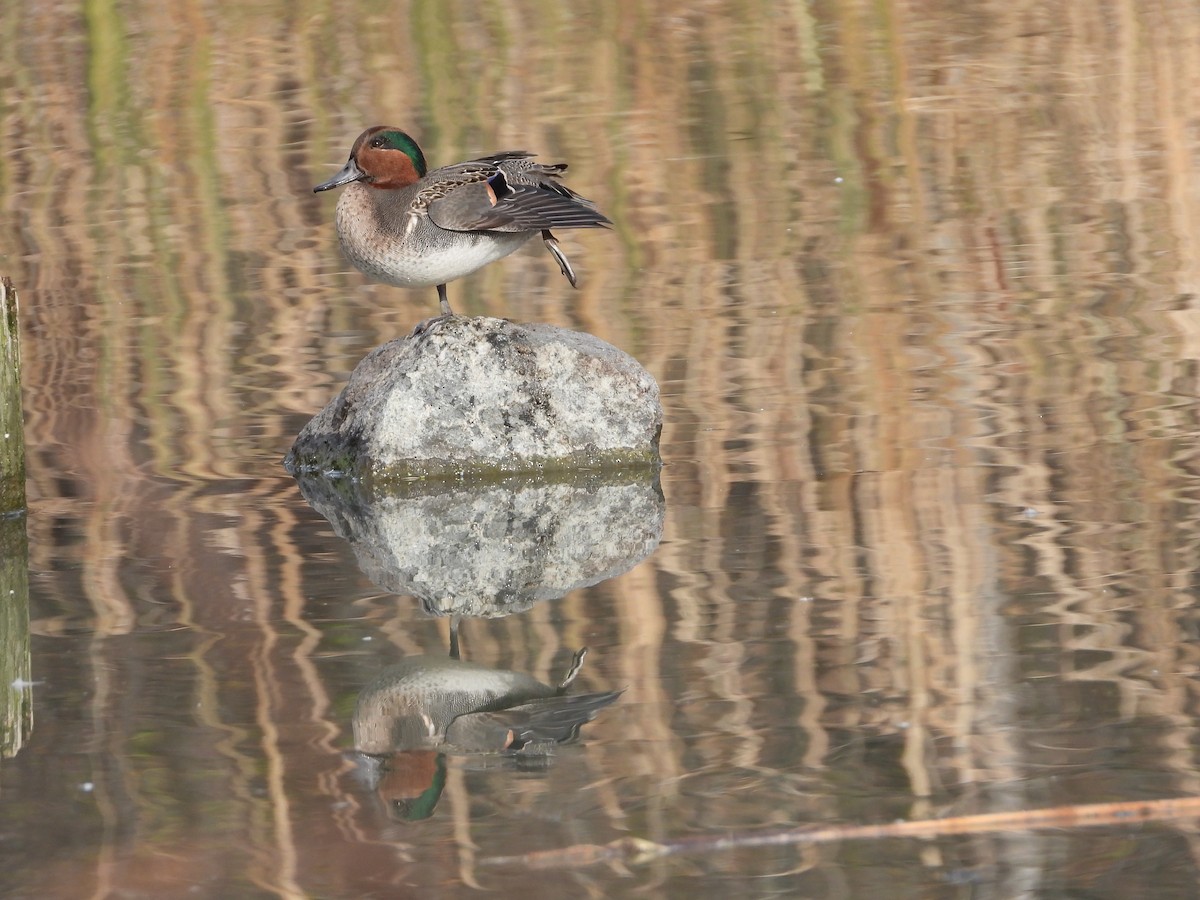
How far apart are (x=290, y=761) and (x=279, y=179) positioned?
9047 mm

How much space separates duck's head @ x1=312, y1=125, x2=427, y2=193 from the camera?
681cm

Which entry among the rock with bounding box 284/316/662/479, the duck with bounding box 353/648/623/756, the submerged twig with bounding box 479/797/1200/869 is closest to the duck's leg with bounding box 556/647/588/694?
the duck with bounding box 353/648/623/756

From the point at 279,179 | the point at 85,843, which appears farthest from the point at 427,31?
the point at 85,843

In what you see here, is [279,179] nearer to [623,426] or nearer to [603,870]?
[623,426]

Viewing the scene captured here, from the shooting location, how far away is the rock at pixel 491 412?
6.82 m

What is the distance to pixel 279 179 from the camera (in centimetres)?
1294

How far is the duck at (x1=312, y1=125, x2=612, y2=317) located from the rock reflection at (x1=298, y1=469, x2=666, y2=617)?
76 cm

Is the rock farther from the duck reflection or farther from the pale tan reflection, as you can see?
the duck reflection

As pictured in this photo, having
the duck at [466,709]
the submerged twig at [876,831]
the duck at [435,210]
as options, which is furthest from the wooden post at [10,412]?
the submerged twig at [876,831]

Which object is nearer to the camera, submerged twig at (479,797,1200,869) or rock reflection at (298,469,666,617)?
submerged twig at (479,797,1200,869)

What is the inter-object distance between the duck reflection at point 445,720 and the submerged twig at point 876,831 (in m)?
0.38

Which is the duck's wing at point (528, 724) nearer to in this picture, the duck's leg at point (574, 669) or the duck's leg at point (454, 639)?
the duck's leg at point (574, 669)

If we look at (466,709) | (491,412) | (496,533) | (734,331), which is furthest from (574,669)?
(734,331)

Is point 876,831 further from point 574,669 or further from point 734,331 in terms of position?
point 734,331
